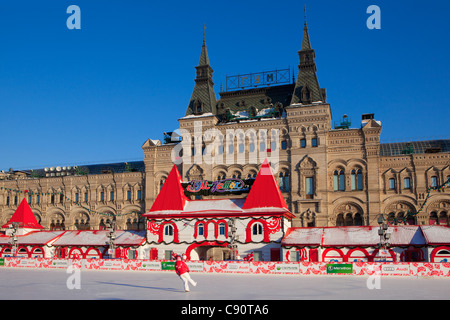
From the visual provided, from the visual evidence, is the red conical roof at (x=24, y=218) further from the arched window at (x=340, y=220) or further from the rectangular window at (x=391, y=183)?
the rectangular window at (x=391, y=183)

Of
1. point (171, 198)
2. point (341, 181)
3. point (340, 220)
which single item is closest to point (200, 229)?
point (171, 198)

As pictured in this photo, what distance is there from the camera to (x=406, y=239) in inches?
1399

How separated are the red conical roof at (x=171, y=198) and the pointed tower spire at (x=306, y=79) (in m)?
17.5

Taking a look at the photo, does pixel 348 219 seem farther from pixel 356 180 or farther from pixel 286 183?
pixel 286 183

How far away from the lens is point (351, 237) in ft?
121

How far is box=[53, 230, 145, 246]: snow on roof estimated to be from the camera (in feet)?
139

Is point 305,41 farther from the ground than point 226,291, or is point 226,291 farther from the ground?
point 305,41

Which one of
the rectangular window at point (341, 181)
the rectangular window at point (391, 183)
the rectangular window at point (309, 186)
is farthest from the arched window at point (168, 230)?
the rectangular window at point (391, 183)

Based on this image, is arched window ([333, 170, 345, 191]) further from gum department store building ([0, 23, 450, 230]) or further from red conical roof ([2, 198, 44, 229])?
Result: red conical roof ([2, 198, 44, 229])

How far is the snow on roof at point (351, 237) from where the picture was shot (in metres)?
35.5

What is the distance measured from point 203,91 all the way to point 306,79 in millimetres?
13566

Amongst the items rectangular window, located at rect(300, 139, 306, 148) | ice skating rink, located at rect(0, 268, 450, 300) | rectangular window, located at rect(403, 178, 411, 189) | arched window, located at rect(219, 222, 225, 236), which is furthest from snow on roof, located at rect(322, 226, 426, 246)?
rectangular window, located at rect(300, 139, 306, 148)
